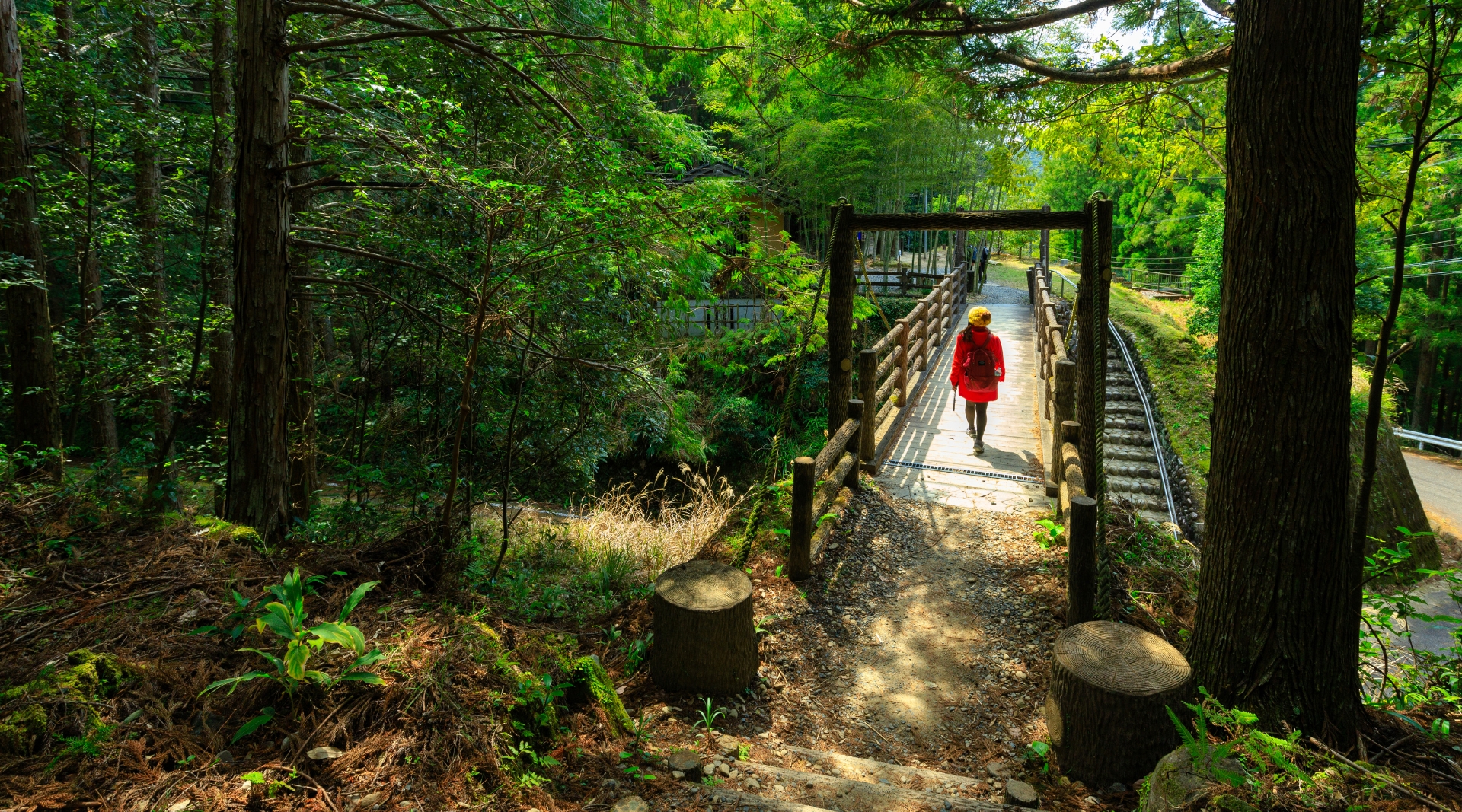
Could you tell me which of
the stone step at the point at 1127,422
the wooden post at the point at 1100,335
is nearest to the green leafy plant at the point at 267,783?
the wooden post at the point at 1100,335

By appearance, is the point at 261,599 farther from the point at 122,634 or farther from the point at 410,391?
the point at 410,391

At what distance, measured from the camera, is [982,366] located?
7.52 meters

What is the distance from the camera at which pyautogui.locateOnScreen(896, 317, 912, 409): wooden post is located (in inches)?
346

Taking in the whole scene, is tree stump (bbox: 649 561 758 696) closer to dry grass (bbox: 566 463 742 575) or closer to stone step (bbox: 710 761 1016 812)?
stone step (bbox: 710 761 1016 812)

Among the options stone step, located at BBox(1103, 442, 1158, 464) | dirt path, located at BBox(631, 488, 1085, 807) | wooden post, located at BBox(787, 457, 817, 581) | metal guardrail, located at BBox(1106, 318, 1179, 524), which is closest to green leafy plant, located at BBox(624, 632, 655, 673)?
dirt path, located at BBox(631, 488, 1085, 807)

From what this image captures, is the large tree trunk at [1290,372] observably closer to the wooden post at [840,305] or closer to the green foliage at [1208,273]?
the wooden post at [840,305]

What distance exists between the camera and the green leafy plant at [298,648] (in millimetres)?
2424

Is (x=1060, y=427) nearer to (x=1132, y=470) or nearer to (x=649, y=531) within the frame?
(x=649, y=531)

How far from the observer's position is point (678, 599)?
11.7ft

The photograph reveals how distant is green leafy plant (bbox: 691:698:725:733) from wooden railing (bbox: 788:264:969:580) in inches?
60.7

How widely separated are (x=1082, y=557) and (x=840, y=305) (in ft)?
9.86

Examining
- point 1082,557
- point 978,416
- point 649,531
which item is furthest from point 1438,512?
point 649,531

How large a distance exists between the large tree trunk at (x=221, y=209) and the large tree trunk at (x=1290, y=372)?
5.88 m

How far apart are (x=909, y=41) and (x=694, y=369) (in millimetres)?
10322
